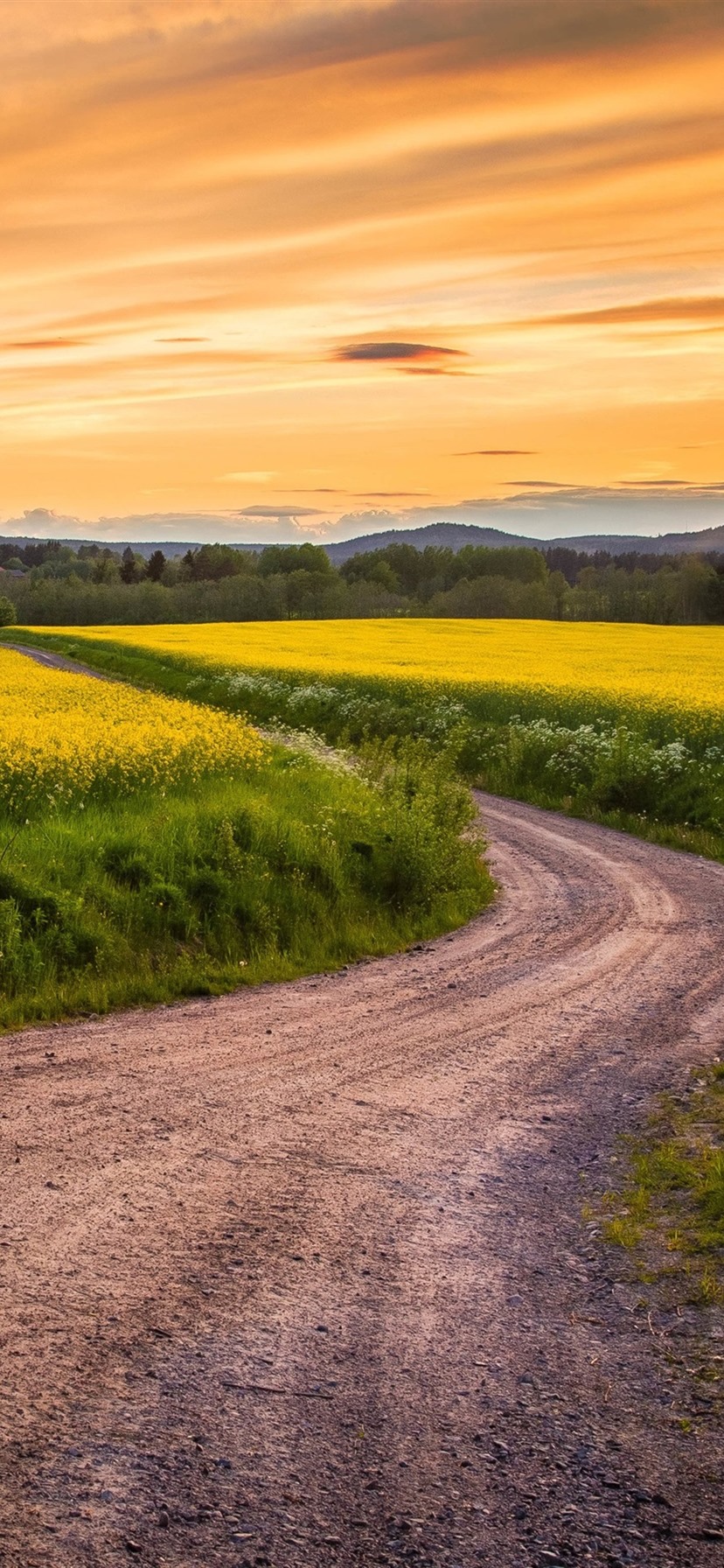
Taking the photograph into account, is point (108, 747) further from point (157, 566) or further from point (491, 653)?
point (157, 566)

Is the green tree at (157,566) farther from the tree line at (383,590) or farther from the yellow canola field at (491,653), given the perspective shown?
the yellow canola field at (491,653)

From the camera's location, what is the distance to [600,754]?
79.7ft

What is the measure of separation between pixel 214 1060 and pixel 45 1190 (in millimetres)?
2396

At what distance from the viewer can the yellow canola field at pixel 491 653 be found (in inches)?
1405

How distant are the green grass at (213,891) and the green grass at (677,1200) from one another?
4.56 m

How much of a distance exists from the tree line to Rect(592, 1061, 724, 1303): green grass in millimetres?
105541

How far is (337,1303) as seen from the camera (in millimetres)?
5602

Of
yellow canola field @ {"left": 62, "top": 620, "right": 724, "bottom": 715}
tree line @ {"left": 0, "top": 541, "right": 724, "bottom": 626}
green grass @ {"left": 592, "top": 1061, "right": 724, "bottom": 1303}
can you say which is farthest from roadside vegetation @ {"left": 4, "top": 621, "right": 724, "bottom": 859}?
tree line @ {"left": 0, "top": 541, "right": 724, "bottom": 626}

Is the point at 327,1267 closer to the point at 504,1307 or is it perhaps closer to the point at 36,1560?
the point at 504,1307

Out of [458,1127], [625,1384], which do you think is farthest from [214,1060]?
[625,1384]

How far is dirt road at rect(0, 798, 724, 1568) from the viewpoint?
4266 mm

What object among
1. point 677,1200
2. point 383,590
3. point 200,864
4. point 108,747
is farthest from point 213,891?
point 383,590

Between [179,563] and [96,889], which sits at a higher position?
[179,563]

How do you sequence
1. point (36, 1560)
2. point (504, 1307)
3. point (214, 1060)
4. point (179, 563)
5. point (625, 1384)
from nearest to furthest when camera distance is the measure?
point (36, 1560)
point (625, 1384)
point (504, 1307)
point (214, 1060)
point (179, 563)
